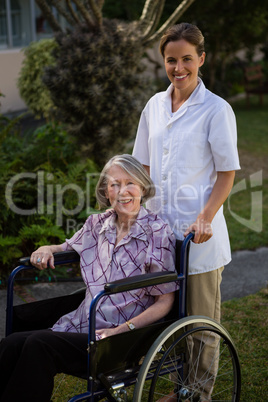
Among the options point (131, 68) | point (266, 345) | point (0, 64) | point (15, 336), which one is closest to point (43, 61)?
point (131, 68)

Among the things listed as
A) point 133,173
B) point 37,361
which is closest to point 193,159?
point 133,173

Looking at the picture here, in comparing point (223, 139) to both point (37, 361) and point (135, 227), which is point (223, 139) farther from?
point (37, 361)

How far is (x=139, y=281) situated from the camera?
2.43 m

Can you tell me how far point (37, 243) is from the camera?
15.1 feet

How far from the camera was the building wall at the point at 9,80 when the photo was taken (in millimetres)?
11906

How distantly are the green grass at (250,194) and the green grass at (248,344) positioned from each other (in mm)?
1296

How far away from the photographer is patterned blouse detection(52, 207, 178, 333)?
2680 mm

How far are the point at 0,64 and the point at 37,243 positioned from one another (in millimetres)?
8257

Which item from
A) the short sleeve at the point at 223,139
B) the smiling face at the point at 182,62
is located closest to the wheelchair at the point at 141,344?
the short sleeve at the point at 223,139

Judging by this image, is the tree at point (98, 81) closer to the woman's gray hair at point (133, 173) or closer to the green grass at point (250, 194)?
the green grass at point (250, 194)

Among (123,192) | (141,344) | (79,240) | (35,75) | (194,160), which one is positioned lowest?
(141,344)

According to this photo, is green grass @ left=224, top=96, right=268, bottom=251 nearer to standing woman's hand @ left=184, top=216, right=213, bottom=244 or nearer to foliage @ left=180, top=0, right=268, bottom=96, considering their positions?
foliage @ left=180, top=0, right=268, bottom=96

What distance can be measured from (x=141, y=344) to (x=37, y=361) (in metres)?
0.48

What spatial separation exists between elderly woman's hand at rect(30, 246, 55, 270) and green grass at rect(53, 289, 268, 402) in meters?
0.91
